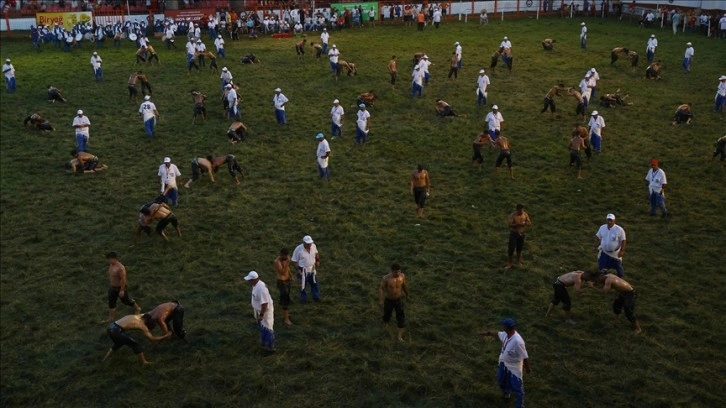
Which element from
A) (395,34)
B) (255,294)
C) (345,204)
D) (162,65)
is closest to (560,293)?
(255,294)

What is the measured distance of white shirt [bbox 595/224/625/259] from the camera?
13.7m

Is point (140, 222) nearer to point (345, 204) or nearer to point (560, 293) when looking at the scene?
point (345, 204)

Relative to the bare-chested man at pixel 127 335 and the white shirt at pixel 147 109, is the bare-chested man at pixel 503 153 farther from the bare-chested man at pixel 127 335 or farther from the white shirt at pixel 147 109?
the white shirt at pixel 147 109

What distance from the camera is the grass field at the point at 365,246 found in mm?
11367

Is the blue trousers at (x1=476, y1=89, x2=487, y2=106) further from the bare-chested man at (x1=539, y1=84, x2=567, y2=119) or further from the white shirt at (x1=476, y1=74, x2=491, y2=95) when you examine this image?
the bare-chested man at (x1=539, y1=84, x2=567, y2=119)

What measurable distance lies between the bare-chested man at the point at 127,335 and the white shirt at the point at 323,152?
29.1ft

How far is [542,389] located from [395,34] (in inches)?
1351

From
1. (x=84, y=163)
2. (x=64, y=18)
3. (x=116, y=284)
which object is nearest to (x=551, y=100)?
(x=84, y=163)

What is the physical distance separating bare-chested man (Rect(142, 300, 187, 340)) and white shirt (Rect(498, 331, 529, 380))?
233 inches

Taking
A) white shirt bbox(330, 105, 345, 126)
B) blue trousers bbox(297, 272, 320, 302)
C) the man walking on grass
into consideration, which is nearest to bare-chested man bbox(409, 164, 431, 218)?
blue trousers bbox(297, 272, 320, 302)

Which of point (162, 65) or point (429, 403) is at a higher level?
point (162, 65)

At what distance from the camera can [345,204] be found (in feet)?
62.2

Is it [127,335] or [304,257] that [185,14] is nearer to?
[304,257]

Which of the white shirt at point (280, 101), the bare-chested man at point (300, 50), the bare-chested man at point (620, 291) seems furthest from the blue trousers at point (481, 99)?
the bare-chested man at point (620, 291)
